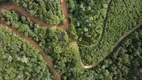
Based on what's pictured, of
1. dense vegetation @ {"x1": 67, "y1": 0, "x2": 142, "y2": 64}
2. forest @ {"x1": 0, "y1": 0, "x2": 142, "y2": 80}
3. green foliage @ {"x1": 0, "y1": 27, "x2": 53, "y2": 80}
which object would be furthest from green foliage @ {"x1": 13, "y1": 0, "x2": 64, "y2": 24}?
green foliage @ {"x1": 0, "y1": 27, "x2": 53, "y2": 80}

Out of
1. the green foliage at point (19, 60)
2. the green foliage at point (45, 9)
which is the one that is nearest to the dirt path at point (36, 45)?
the green foliage at point (19, 60)

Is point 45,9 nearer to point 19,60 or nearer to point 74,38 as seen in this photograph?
point 74,38

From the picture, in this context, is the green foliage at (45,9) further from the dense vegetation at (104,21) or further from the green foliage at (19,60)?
the green foliage at (19,60)

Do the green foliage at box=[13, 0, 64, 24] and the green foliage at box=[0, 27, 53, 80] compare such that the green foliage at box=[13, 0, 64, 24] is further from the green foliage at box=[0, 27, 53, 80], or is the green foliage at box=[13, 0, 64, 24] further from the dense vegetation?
the green foliage at box=[0, 27, 53, 80]

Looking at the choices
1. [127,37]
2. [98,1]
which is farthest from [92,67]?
[98,1]

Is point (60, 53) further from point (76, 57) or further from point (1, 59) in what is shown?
point (1, 59)

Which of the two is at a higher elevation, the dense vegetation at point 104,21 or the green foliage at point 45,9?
the green foliage at point 45,9

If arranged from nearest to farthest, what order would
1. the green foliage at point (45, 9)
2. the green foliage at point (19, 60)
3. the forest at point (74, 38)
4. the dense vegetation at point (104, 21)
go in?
the green foliage at point (19, 60) < the green foliage at point (45, 9) < the forest at point (74, 38) < the dense vegetation at point (104, 21)

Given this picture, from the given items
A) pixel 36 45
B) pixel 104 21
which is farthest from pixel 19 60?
pixel 104 21
